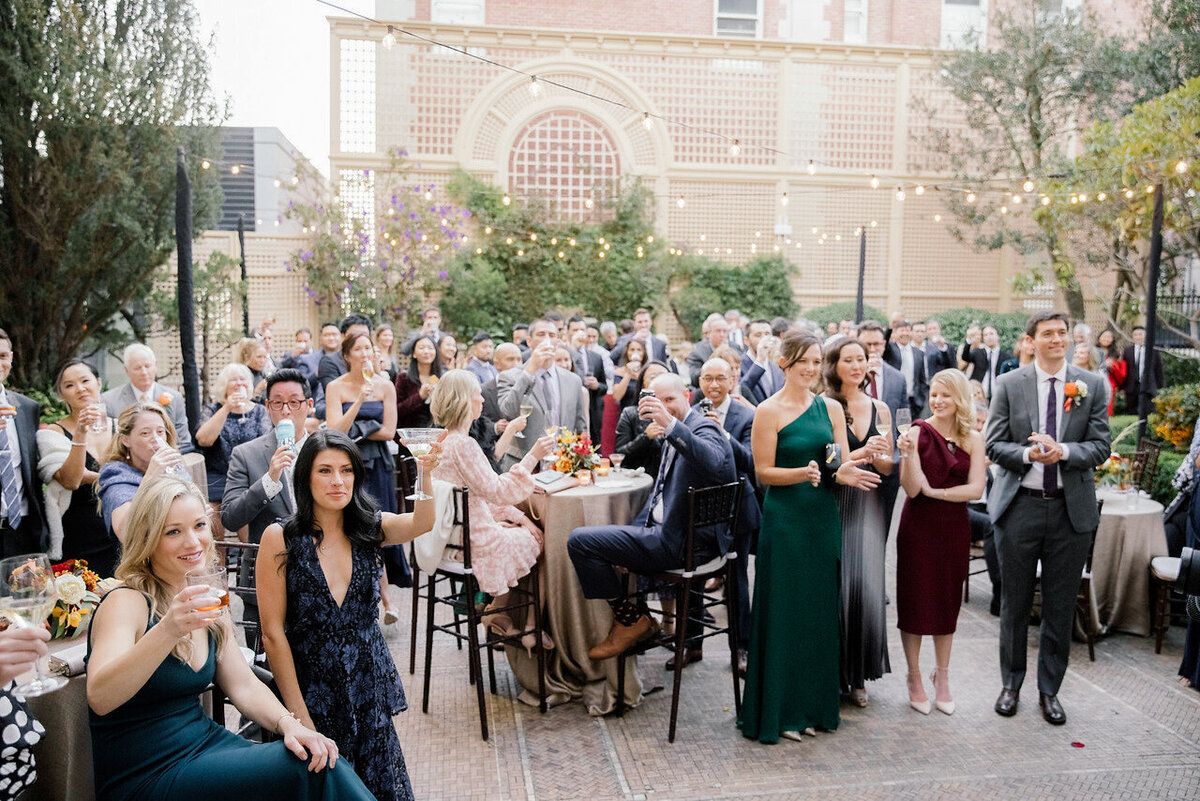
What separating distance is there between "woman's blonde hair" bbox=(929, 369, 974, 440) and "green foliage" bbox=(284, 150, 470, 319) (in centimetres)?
1145

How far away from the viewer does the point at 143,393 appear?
497cm

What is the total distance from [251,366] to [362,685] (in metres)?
4.94

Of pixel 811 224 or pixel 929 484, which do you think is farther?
pixel 811 224

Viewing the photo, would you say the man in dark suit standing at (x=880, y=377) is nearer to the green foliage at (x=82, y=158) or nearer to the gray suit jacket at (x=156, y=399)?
the gray suit jacket at (x=156, y=399)

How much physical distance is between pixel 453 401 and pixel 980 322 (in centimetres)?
1548

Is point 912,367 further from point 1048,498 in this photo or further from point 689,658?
point 689,658

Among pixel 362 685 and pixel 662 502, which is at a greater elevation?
pixel 662 502

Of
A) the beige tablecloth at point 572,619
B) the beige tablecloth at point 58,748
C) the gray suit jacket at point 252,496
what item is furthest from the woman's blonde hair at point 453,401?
the beige tablecloth at point 58,748

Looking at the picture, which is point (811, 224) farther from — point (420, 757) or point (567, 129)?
point (420, 757)

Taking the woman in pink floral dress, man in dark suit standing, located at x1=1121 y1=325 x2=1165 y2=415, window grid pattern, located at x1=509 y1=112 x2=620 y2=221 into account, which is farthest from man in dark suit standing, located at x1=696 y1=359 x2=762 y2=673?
window grid pattern, located at x1=509 y1=112 x2=620 y2=221

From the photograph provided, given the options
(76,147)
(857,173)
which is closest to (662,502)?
(76,147)

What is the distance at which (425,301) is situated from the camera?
593 inches

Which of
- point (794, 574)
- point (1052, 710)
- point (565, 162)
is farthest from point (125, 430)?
point (565, 162)

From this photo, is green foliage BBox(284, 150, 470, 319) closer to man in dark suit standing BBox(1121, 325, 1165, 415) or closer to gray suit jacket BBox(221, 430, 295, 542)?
man in dark suit standing BBox(1121, 325, 1165, 415)
